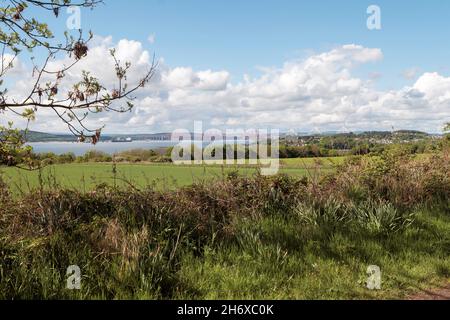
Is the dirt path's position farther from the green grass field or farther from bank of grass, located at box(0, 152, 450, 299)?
the green grass field

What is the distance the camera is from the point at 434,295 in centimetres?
637

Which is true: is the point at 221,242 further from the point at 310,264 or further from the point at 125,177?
the point at 125,177

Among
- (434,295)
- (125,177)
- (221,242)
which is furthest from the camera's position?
(125,177)

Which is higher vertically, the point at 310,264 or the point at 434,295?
the point at 310,264

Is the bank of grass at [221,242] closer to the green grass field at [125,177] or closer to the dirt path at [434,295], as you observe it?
the dirt path at [434,295]

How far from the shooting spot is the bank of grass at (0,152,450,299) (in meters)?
5.94

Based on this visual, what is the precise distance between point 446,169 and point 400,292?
8361mm

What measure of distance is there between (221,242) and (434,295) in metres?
3.19

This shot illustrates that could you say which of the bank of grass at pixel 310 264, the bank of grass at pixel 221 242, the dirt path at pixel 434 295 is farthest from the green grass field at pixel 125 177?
the dirt path at pixel 434 295

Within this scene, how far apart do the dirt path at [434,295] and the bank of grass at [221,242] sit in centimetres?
19

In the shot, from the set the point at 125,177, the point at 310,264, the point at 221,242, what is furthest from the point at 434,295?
the point at 125,177

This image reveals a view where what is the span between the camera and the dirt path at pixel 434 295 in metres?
6.25

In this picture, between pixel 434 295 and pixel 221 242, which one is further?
pixel 221 242
